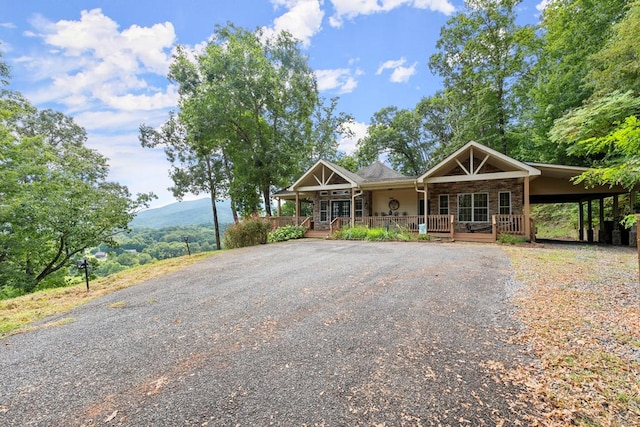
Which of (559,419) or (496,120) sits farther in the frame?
(496,120)

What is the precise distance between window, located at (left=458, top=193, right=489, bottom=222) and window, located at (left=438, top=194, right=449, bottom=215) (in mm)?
561

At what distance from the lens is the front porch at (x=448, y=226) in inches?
464

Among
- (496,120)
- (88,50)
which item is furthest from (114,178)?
(496,120)

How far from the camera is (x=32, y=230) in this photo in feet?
34.8

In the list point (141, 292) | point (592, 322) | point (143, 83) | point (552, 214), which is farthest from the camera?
point (552, 214)

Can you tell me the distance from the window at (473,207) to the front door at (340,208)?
19.8 feet

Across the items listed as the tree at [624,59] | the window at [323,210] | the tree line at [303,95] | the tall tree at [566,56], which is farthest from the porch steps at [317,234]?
the tree at [624,59]

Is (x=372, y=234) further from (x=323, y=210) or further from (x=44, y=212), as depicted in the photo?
(x=44, y=212)

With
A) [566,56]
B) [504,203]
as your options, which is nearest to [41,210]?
[504,203]

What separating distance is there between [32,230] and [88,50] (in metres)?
8.48

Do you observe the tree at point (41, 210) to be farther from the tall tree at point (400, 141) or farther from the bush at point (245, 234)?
the tall tree at point (400, 141)

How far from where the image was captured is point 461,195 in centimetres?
1420

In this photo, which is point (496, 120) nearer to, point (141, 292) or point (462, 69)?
point (462, 69)

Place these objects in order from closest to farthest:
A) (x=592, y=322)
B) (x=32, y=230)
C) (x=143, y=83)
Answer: (x=592, y=322), (x=32, y=230), (x=143, y=83)
